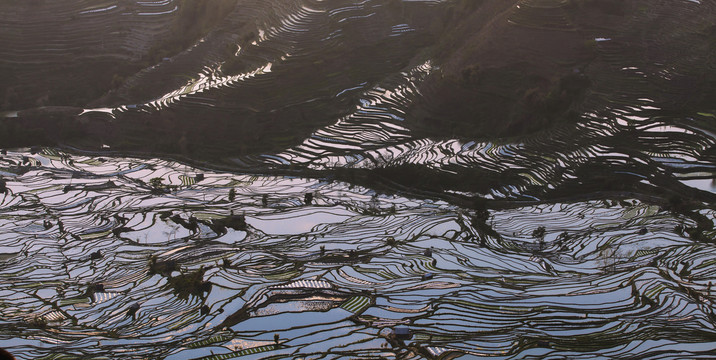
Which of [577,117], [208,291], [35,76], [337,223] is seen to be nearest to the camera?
[208,291]

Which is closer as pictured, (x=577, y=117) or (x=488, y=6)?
(x=577, y=117)

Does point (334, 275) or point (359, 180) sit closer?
point (334, 275)

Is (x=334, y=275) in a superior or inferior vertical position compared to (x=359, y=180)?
inferior

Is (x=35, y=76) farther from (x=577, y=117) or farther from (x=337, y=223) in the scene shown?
(x=577, y=117)

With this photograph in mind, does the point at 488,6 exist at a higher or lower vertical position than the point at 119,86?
higher

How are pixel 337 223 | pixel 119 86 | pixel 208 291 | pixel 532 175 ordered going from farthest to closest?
pixel 119 86
pixel 532 175
pixel 337 223
pixel 208 291

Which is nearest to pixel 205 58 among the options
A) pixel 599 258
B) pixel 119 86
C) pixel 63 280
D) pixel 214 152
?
pixel 119 86

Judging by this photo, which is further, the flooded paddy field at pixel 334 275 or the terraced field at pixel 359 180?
the terraced field at pixel 359 180

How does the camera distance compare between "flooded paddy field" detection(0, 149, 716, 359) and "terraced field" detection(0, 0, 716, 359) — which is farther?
"terraced field" detection(0, 0, 716, 359)
